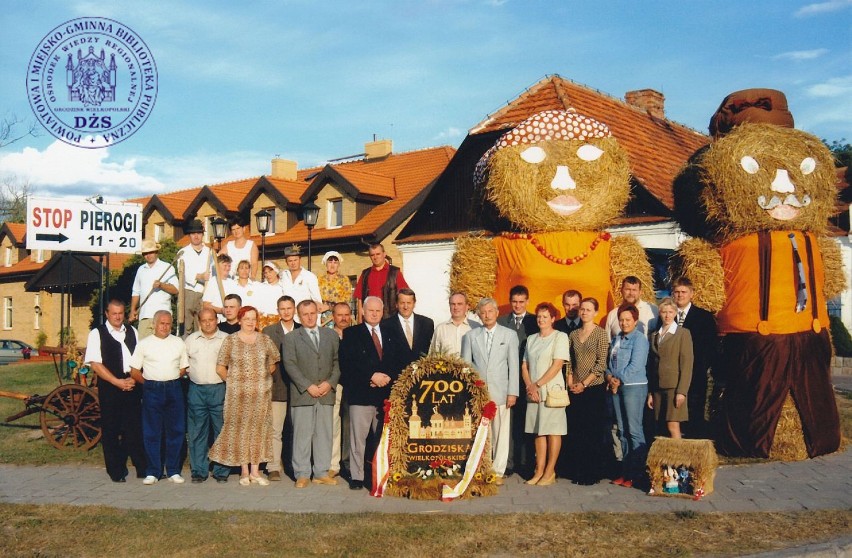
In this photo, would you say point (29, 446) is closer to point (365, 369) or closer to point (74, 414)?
point (74, 414)

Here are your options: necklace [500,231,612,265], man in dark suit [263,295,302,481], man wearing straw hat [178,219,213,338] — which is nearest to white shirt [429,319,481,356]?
necklace [500,231,612,265]

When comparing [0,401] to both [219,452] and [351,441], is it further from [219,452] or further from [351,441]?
[351,441]

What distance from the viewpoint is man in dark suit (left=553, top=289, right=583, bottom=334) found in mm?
8648

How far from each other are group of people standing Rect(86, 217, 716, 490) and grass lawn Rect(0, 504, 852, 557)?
1.40 m

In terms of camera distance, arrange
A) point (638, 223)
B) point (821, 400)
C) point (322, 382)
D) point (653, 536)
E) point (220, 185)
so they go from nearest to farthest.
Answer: point (653, 536) → point (322, 382) → point (821, 400) → point (638, 223) → point (220, 185)

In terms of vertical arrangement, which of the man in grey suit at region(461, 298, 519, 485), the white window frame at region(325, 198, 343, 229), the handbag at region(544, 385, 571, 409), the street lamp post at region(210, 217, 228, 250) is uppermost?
the white window frame at region(325, 198, 343, 229)

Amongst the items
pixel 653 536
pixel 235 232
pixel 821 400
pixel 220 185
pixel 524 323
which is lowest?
pixel 653 536

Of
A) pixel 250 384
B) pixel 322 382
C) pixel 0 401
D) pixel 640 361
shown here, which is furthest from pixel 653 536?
pixel 0 401

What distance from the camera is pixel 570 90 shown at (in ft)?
75.1

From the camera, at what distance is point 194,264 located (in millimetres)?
10812

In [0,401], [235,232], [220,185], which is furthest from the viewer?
[220,185]

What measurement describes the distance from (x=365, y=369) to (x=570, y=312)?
2.06m

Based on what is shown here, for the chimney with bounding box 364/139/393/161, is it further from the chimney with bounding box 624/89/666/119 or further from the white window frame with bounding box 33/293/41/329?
the white window frame with bounding box 33/293/41/329

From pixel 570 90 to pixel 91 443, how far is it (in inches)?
630
